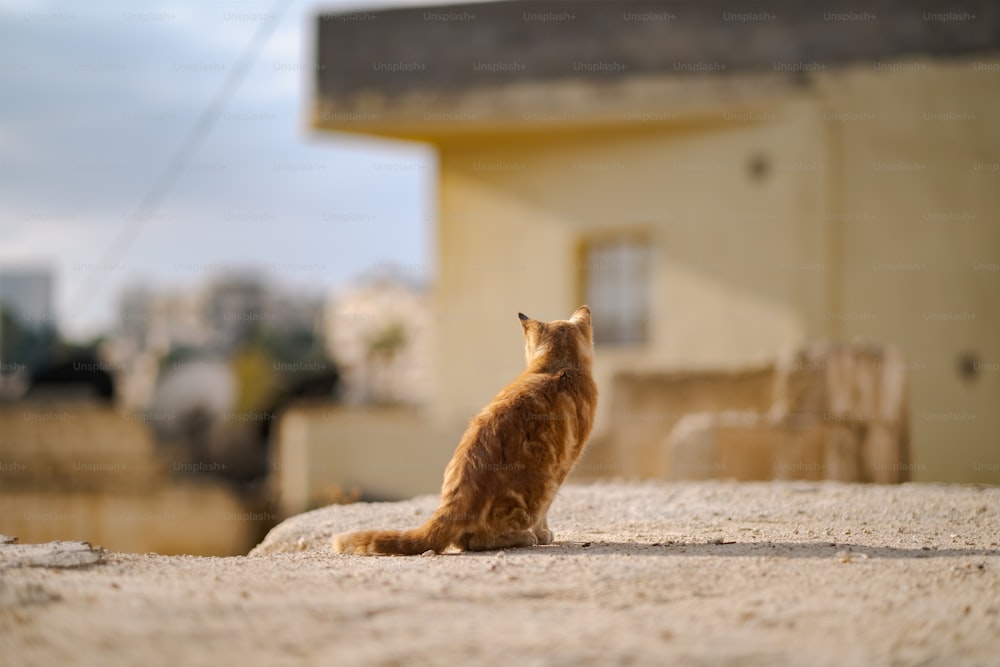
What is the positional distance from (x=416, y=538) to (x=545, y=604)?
1286 mm

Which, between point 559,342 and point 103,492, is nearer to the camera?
point 559,342

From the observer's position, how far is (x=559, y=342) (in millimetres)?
6004

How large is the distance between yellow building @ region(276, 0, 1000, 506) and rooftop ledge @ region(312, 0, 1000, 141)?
25 millimetres

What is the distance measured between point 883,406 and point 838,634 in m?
6.88

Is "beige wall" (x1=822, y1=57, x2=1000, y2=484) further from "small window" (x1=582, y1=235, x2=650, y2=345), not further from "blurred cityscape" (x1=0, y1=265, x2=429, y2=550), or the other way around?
"blurred cityscape" (x1=0, y1=265, x2=429, y2=550)

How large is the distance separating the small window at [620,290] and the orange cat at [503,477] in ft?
32.3

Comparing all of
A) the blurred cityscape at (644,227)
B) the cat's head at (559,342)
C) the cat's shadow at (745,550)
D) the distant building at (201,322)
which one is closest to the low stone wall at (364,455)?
the blurred cityscape at (644,227)

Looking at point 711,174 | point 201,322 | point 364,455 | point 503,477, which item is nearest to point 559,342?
point 503,477

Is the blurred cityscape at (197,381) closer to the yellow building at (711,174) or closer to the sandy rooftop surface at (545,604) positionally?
the yellow building at (711,174)

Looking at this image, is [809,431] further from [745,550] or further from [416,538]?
[416,538]

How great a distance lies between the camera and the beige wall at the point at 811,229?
1407 centimetres

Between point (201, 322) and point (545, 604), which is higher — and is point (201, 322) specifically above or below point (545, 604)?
below

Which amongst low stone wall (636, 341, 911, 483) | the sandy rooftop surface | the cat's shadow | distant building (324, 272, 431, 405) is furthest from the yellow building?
distant building (324, 272, 431, 405)

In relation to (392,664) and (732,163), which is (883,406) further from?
(392,664)
